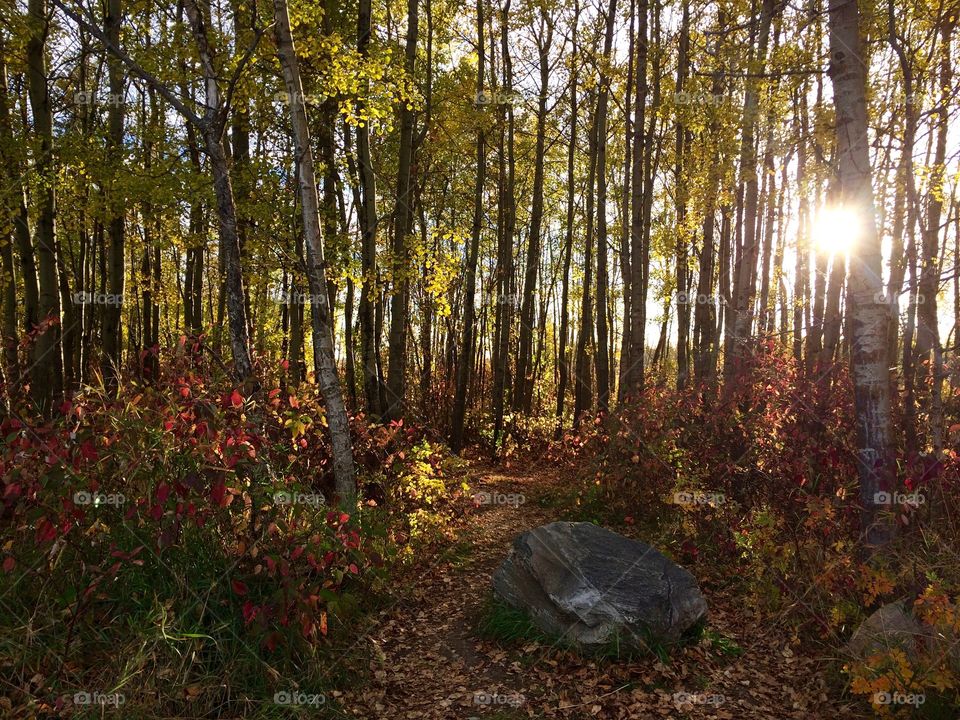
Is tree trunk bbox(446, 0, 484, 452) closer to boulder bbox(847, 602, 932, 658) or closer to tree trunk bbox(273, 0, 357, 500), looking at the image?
tree trunk bbox(273, 0, 357, 500)

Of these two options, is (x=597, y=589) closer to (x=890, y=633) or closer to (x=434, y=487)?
(x=890, y=633)

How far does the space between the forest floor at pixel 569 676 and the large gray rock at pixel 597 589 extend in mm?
205

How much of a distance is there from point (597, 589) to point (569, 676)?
73cm

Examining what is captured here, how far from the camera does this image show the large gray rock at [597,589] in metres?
4.97

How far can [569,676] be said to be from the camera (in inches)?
187

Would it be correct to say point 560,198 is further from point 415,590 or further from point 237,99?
point 415,590

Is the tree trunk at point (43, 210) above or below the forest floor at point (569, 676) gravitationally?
above

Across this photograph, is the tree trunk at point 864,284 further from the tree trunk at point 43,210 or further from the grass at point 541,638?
the tree trunk at point 43,210

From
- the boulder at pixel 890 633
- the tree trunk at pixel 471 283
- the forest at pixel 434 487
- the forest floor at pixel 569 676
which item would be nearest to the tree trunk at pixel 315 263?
the forest at pixel 434 487

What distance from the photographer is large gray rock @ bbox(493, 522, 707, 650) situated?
16.3 feet

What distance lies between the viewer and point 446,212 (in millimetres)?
23594

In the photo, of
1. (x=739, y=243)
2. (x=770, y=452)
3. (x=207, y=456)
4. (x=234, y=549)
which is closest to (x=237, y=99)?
(x=207, y=456)

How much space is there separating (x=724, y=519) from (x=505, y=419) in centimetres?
902

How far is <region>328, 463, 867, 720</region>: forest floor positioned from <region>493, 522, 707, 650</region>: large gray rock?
205 mm
